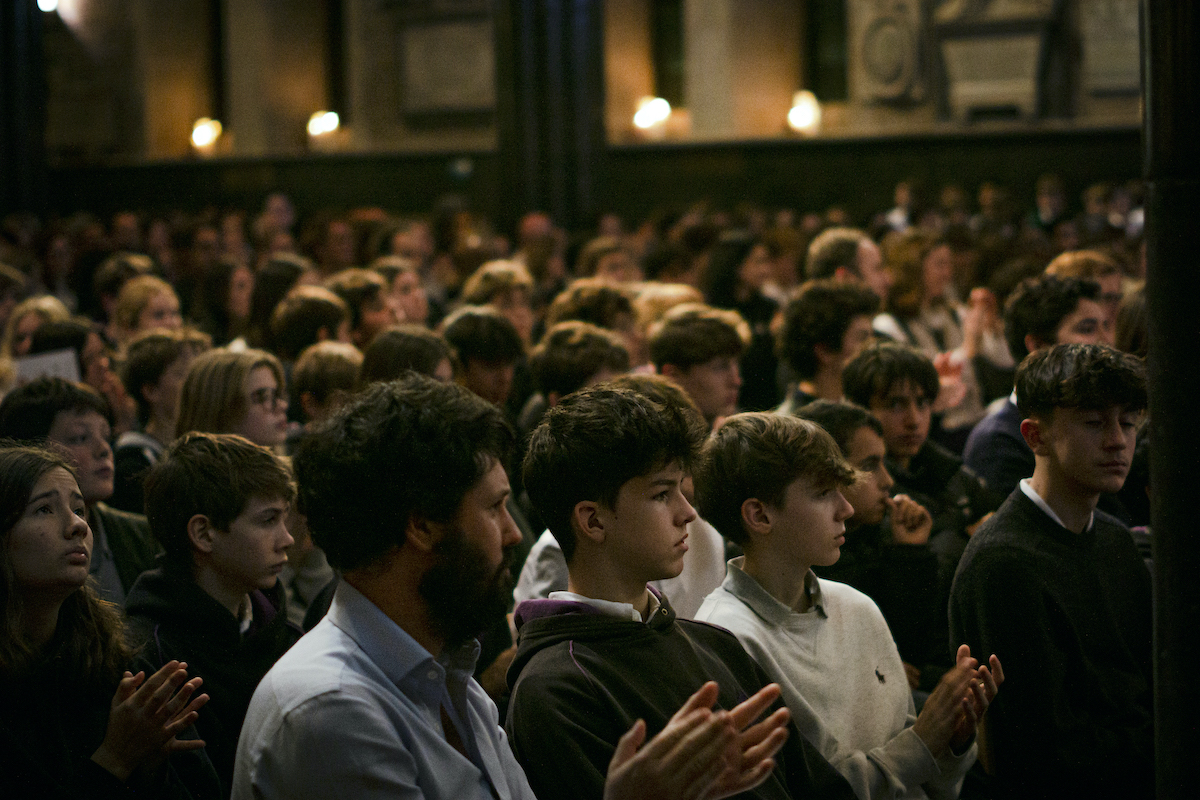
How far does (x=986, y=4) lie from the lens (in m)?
16.8

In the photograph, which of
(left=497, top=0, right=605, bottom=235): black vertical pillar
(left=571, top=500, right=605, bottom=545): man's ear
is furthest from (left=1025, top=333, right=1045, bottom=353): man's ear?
(left=497, top=0, right=605, bottom=235): black vertical pillar

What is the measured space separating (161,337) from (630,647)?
10.8ft

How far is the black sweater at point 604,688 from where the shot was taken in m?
2.15

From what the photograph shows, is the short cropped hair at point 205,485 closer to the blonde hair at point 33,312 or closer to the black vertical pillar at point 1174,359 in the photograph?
the black vertical pillar at point 1174,359

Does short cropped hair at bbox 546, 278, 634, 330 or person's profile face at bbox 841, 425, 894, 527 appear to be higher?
short cropped hair at bbox 546, 278, 634, 330

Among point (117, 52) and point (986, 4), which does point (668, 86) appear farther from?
point (117, 52)

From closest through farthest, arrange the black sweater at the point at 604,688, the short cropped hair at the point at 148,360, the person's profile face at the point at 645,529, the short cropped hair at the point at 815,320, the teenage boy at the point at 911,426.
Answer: the black sweater at the point at 604,688, the person's profile face at the point at 645,529, the teenage boy at the point at 911,426, the short cropped hair at the point at 148,360, the short cropped hair at the point at 815,320

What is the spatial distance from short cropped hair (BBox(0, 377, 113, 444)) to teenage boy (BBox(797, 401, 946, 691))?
2.27 metres

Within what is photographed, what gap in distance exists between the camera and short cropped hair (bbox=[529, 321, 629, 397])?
15.0 ft

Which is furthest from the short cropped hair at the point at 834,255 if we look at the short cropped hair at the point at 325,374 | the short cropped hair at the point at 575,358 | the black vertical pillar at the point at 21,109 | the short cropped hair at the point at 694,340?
the black vertical pillar at the point at 21,109

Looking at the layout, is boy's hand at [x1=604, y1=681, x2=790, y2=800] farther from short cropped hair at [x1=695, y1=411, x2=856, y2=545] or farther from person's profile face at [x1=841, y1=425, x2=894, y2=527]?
person's profile face at [x1=841, y1=425, x2=894, y2=527]

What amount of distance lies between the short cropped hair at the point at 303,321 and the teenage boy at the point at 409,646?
12.1ft

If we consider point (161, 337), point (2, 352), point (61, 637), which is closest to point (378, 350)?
point (161, 337)

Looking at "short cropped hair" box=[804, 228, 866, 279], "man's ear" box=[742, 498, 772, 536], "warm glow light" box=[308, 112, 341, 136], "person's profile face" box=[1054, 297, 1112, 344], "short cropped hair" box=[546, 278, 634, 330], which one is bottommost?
"man's ear" box=[742, 498, 772, 536]
